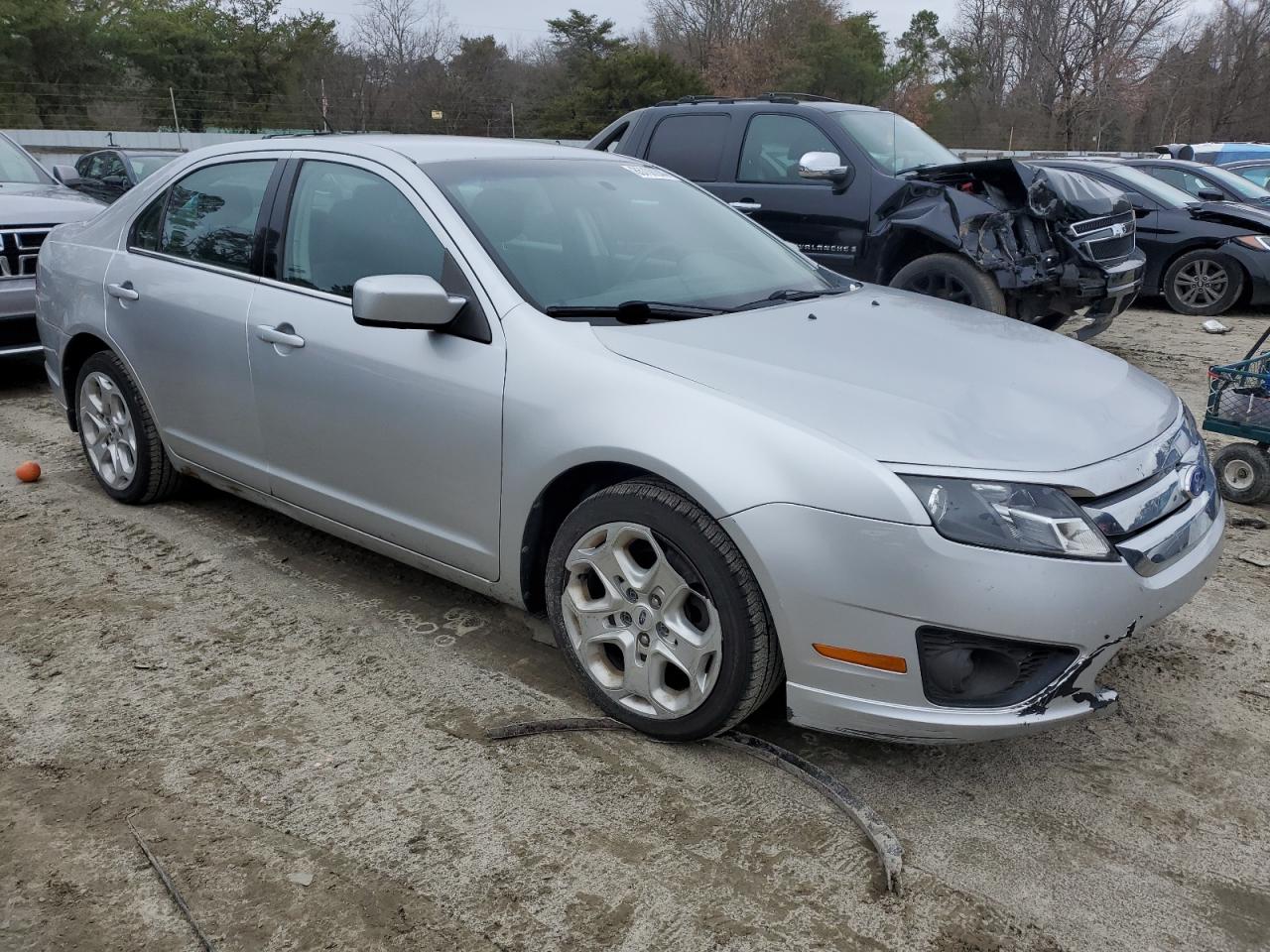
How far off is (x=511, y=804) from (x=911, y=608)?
43.3 inches

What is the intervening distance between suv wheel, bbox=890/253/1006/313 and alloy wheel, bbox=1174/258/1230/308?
5045mm

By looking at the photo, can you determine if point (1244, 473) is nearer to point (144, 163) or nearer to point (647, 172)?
point (647, 172)

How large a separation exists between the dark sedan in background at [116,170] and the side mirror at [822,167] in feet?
30.0

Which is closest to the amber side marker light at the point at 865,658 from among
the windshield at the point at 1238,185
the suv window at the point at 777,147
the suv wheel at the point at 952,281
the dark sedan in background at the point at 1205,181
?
the suv wheel at the point at 952,281

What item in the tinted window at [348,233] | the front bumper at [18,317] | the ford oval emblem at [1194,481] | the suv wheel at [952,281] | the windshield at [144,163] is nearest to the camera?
the ford oval emblem at [1194,481]

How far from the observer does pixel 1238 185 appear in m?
12.4

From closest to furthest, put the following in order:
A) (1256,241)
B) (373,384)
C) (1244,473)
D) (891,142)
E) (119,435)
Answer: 1. (373,384)
2. (119,435)
3. (1244,473)
4. (891,142)
5. (1256,241)

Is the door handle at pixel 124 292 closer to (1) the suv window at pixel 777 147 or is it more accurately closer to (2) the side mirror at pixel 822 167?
(2) the side mirror at pixel 822 167

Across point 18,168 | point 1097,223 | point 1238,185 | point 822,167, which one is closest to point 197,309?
point 822,167

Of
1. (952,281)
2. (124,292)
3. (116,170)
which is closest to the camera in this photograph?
(124,292)

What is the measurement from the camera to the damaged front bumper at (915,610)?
2.37 m

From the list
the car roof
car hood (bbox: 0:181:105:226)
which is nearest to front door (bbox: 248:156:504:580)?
the car roof

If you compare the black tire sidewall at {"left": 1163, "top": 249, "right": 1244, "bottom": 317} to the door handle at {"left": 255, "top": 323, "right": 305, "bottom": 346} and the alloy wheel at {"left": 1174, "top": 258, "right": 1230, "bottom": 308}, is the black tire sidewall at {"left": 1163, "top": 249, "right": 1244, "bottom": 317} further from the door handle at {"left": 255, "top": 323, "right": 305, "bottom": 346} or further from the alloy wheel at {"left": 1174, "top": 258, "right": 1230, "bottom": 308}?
the door handle at {"left": 255, "top": 323, "right": 305, "bottom": 346}

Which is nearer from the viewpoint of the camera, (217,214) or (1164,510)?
(1164,510)
